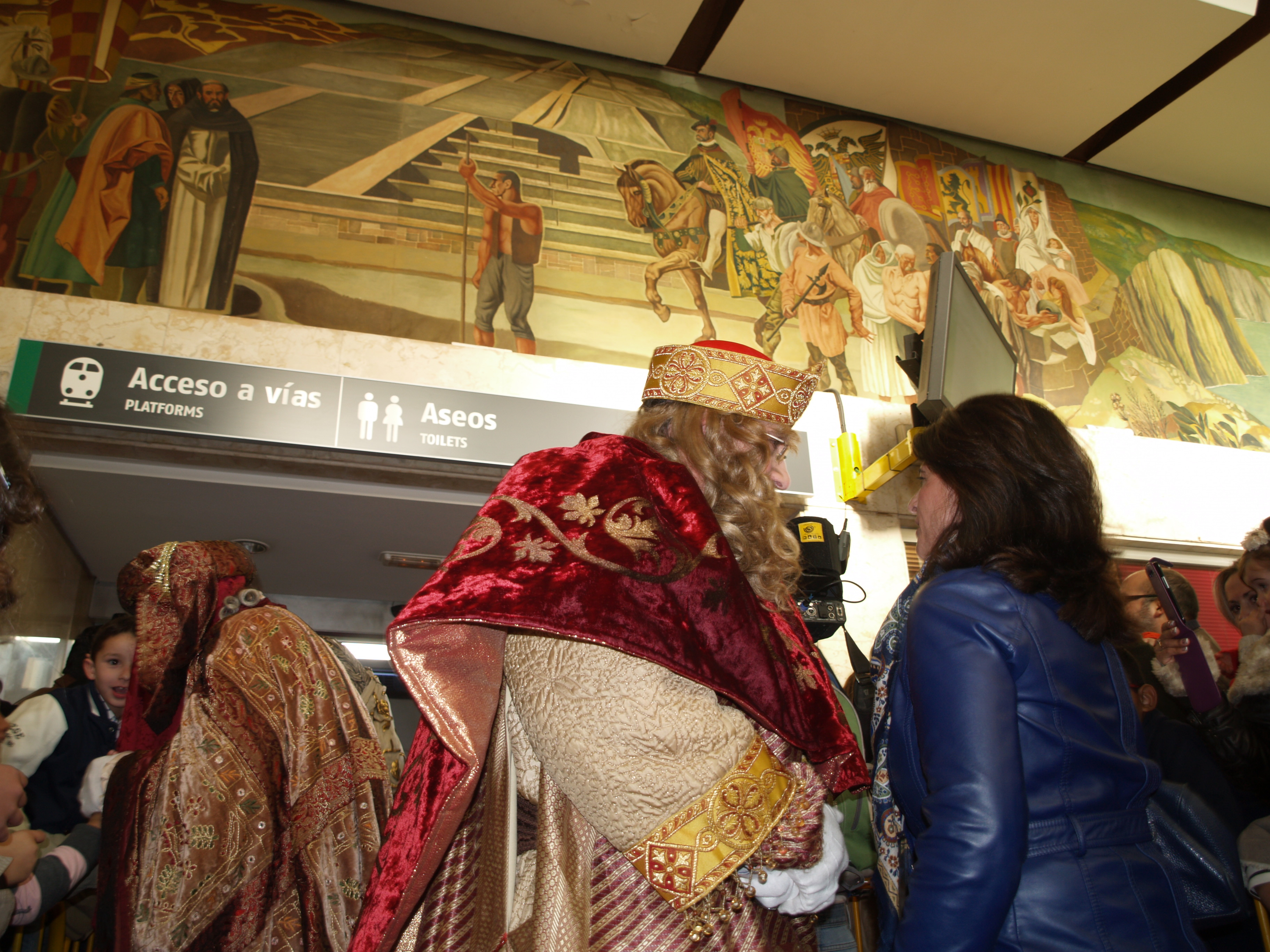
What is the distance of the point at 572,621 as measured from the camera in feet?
4.11

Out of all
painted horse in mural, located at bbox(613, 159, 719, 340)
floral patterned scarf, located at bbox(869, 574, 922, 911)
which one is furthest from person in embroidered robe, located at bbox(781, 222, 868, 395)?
floral patterned scarf, located at bbox(869, 574, 922, 911)

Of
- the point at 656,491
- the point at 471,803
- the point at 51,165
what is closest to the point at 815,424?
the point at 656,491

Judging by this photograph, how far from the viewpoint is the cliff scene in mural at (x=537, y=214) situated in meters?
3.97

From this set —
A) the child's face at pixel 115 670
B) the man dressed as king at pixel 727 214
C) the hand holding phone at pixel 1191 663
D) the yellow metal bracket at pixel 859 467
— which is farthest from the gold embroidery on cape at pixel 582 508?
the man dressed as king at pixel 727 214

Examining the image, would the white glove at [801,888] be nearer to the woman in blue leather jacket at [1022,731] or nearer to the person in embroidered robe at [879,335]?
the woman in blue leather jacket at [1022,731]

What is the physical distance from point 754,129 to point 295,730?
4.62 meters

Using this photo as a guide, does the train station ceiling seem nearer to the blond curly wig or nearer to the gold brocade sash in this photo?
the blond curly wig

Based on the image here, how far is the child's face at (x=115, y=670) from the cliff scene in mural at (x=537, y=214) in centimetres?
147

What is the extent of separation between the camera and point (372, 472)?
3.64 m

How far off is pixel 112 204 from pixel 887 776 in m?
4.10

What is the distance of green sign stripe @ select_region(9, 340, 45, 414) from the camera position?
127 inches

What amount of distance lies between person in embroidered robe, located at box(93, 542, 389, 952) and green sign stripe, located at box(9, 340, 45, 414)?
120 cm

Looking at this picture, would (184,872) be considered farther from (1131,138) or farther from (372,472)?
(1131,138)

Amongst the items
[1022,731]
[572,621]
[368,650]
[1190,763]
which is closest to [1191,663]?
[1190,763]
